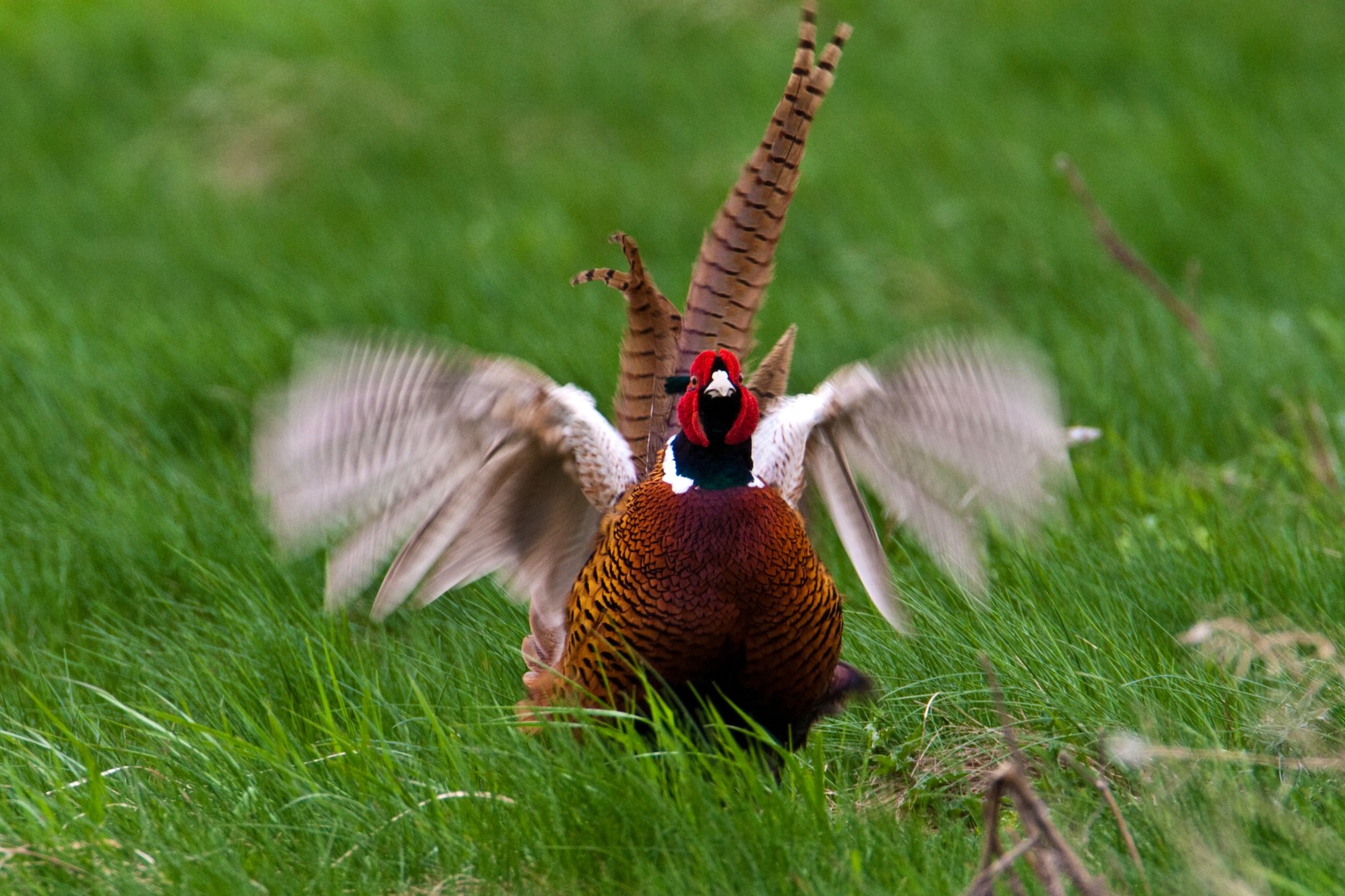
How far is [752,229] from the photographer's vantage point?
286 cm

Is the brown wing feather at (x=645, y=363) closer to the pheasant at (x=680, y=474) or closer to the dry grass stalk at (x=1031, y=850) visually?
the pheasant at (x=680, y=474)

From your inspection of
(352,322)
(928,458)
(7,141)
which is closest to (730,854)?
(928,458)

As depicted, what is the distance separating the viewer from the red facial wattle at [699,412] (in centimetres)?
243

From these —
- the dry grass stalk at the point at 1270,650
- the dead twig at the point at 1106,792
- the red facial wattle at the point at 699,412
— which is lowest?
the dead twig at the point at 1106,792

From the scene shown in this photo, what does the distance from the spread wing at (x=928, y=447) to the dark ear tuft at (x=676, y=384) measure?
204 millimetres

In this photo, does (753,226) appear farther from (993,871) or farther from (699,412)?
(993,871)

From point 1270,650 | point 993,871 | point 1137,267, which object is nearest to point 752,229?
point 1270,650

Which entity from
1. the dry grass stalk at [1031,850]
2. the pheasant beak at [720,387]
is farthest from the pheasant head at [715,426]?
the dry grass stalk at [1031,850]

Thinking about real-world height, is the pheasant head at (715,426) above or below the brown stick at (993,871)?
above

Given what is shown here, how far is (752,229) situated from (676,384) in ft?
1.47

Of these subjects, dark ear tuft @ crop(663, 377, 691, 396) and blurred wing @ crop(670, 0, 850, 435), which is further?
blurred wing @ crop(670, 0, 850, 435)

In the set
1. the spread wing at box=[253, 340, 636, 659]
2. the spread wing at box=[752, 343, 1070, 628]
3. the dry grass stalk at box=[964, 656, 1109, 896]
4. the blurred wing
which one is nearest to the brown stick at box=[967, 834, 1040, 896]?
the dry grass stalk at box=[964, 656, 1109, 896]

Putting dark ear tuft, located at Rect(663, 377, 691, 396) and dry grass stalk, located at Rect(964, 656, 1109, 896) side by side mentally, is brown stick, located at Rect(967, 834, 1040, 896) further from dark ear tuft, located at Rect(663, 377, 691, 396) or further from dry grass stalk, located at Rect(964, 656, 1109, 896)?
dark ear tuft, located at Rect(663, 377, 691, 396)

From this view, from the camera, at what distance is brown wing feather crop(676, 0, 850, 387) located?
273cm
